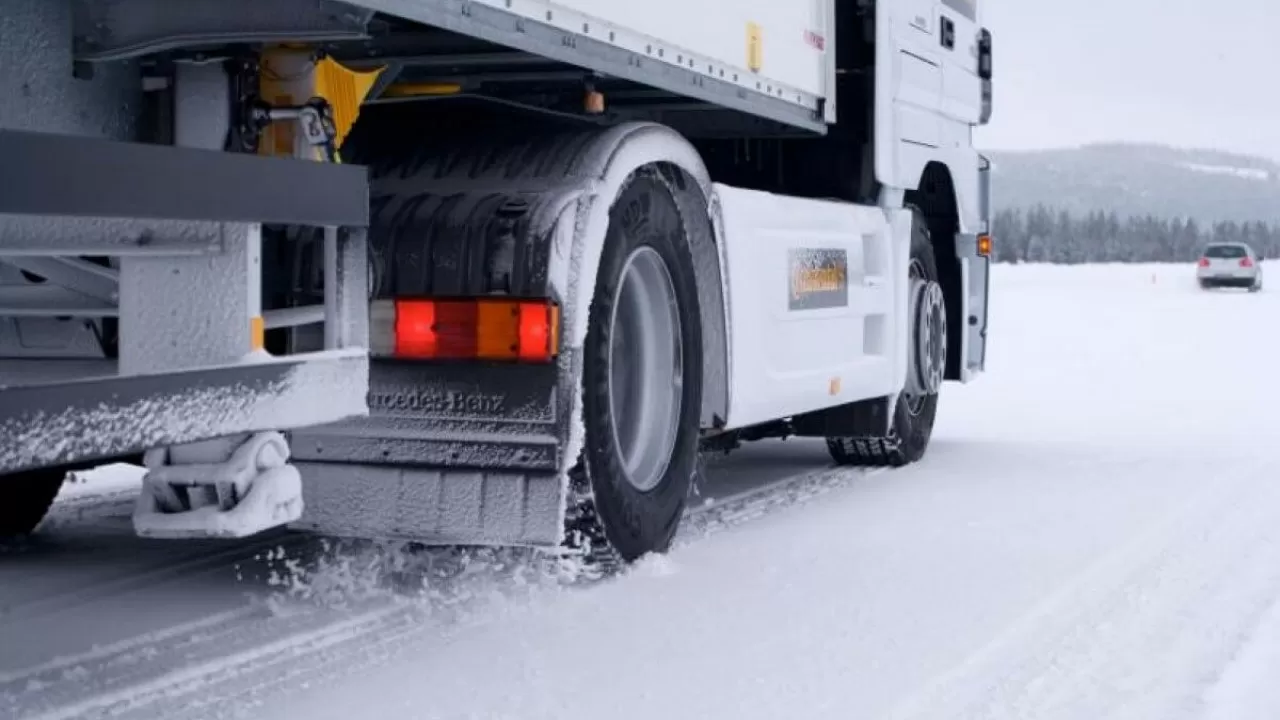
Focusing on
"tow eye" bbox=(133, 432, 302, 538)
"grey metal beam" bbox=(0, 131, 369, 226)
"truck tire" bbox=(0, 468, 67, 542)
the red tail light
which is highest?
"grey metal beam" bbox=(0, 131, 369, 226)

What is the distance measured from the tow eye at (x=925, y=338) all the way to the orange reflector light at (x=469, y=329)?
14.1 feet

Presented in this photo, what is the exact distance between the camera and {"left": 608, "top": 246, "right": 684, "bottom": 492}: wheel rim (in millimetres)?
5820

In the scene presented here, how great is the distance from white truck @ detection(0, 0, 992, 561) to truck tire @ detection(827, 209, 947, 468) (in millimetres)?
675

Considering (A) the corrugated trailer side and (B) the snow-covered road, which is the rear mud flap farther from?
(A) the corrugated trailer side

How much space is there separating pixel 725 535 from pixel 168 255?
3.43 metres

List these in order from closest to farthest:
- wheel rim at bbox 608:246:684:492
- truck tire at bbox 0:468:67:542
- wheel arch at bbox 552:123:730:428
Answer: wheel arch at bbox 552:123:730:428
wheel rim at bbox 608:246:684:492
truck tire at bbox 0:468:67:542

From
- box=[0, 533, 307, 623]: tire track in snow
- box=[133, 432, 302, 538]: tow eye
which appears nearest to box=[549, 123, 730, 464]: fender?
box=[133, 432, 302, 538]: tow eye

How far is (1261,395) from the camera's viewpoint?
14359 millimetres

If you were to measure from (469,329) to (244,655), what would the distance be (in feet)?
3.60

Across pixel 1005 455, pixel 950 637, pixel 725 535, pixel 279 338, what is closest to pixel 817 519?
pixel 725 535

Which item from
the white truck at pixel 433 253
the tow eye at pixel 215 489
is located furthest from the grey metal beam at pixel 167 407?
the tow eye at pixel 215 489

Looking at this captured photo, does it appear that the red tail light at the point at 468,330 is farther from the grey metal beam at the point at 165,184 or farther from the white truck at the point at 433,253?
the grey metal beam at the point at 165,184

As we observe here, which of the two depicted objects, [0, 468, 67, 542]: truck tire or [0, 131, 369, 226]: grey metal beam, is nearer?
[0, 131, 369, 226]: grey metal beam

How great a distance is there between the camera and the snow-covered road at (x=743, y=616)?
419cm
